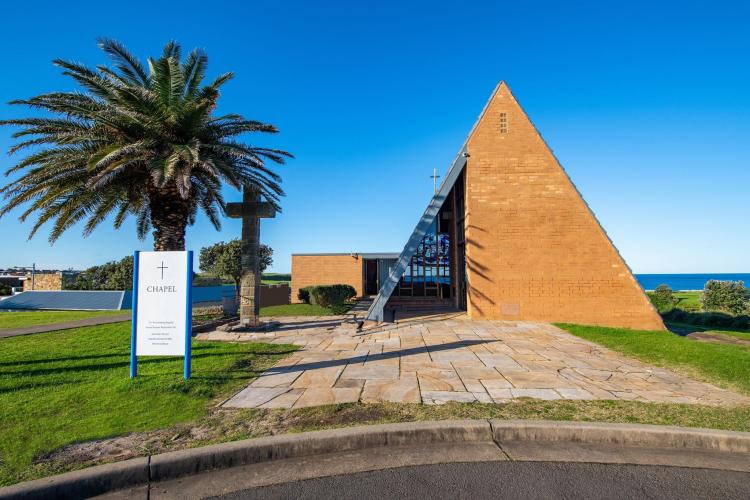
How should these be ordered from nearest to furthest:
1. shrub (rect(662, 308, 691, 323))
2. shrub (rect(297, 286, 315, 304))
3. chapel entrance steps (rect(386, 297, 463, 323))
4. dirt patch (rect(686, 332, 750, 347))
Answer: dirt patch (rect(686, 332, 750, 347)) → chapel entrance steps (rect(386, 297, 463, 323)) → shrub (rect(662, 308, 691, 323)) → shrub (rect(297, 286, 315, 304))

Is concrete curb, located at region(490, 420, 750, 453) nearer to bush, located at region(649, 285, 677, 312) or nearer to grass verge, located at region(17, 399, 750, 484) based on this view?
grass verge, located at region(17, 399, 750, 484)

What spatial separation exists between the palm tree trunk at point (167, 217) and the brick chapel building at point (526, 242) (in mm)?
6580

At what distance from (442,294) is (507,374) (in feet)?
46.5

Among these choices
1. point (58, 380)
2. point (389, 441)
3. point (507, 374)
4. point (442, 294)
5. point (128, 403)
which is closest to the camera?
point (389, 441)

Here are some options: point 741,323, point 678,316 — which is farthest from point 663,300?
point 741,323

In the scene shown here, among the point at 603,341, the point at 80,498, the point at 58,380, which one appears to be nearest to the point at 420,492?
the point at 80,498

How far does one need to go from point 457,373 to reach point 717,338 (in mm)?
9401

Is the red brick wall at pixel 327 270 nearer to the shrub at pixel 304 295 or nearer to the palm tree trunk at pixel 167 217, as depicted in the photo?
the shrub at pixel 304 295

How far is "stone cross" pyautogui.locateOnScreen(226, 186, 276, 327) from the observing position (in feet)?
37.3

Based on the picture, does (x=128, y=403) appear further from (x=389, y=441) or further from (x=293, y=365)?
(x=389, y=441)

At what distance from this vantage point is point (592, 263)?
12031mm

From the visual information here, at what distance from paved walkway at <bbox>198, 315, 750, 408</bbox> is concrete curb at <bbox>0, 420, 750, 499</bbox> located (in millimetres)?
924

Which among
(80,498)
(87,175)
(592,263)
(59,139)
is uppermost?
(59,139)

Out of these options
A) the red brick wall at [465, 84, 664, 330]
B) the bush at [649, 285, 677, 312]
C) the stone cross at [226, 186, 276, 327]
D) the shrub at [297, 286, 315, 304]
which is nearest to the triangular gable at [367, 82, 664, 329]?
the red brick wall at [465, 84, 664, 330]
